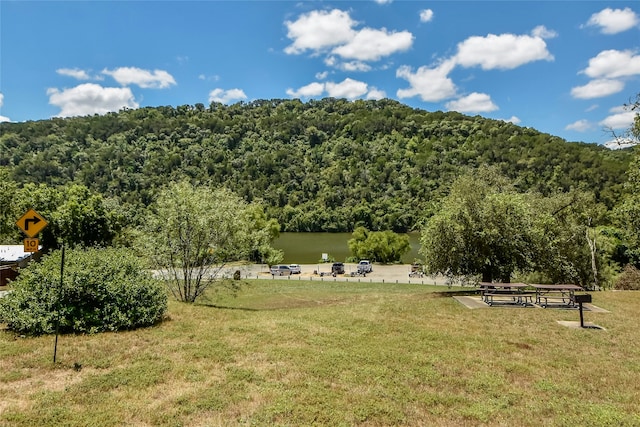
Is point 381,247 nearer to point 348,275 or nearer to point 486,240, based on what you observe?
point 348,275

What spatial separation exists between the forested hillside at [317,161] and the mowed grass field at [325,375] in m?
95.4

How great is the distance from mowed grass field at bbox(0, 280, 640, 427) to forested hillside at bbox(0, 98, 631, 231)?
95.4 meters

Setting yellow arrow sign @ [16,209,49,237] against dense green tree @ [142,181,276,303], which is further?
dense green tree @ [142,181,276,303]

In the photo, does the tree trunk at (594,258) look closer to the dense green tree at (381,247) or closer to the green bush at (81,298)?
the green bush at (81,298)

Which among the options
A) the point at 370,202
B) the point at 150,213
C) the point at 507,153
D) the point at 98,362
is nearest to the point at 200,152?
the point at 370,202

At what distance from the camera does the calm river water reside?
7031 cm

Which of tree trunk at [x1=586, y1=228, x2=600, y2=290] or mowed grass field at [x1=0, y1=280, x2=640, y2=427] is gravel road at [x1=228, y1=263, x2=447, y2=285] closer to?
tree trunk at [x1=586, y1=228, x2=600, y2=290]

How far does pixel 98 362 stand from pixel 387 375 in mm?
5415

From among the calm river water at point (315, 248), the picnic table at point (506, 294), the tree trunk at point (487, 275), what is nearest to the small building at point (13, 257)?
the picnic table at point (506, 294)

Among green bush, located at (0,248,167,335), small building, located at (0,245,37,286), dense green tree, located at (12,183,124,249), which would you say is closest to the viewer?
green bush, located at (0,248,167,335)

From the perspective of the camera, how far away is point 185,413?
5.54 metres

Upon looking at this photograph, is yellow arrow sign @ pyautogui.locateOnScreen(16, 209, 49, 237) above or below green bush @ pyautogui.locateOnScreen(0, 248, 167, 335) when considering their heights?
above

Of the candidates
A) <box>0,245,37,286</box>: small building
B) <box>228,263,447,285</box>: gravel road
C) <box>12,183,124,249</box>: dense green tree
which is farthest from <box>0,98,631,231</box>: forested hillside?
<box>0,245,37,286</box>: small building

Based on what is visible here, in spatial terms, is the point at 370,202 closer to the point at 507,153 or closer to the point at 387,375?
the point at 507,153
